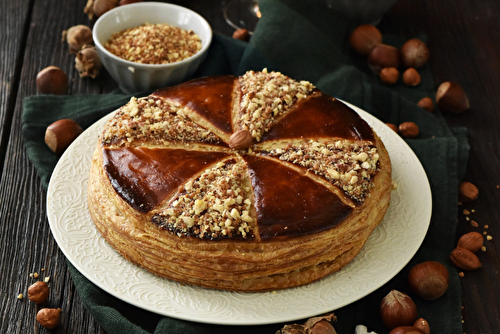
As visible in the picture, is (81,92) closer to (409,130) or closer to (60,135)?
(60,135)

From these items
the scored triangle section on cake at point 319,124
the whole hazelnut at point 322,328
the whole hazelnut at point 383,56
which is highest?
the scored triangle section on cake at point 319,124

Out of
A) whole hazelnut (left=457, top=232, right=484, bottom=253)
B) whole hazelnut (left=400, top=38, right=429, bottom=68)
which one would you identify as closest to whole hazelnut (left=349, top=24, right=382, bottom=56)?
whole hazelnut (left=400, top=38, right=429, bottom=68)

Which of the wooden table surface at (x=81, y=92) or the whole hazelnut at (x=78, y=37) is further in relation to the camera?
the whole hazelnut at (x=78, y=37)

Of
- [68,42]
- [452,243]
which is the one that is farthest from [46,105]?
[452,243]

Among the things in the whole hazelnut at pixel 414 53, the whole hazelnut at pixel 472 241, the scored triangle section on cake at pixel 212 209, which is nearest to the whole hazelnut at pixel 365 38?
the whole hazelnut at pixel 414 53

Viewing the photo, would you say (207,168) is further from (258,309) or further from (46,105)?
(46,105)

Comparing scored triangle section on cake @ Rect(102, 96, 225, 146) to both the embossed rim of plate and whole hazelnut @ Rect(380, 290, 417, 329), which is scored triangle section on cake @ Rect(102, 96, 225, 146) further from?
whole hazelnut @ Rect(380, 290, 417, 329)

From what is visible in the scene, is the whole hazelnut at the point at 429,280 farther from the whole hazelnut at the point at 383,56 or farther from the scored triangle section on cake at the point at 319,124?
the whole hazelnut at the point at 383,56

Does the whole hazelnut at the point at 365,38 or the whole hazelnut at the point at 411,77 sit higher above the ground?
the whole hazelnut at the point at 365,38

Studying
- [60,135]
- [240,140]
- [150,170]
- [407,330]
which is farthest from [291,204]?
[60,135]
